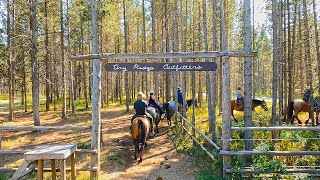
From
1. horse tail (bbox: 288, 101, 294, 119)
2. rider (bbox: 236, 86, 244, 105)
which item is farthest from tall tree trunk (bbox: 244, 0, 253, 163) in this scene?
horse tail (bbox: 288, 101, 294, 119)

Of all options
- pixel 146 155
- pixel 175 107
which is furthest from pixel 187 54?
pixel 175 107

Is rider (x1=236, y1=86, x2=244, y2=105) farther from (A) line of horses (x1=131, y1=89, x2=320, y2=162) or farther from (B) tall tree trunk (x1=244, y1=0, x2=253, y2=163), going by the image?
(B) tall tree trunk (x1=244, y1=0, x2=253, y2=163)

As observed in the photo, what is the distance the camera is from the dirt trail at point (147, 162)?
27.4 feet

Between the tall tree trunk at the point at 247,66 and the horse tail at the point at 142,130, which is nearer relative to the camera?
the tall tree trunk at the point at 247,66

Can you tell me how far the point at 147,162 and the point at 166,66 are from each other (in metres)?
3.78

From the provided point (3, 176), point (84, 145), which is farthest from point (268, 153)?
point (3, 176)

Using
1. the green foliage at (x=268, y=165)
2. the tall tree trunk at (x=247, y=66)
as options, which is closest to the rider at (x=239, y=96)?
the tall tree trunk at (x=247, y=66)

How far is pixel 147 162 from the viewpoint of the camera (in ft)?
31.4

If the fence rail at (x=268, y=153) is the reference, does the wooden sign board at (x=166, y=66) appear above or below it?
above

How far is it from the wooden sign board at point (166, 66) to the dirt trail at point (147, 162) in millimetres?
3187

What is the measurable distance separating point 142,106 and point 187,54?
359 centimetres

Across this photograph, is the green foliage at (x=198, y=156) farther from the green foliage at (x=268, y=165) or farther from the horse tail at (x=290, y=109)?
the horse tail at (x=290, y=109)

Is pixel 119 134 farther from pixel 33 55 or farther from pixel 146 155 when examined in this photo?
pixel 33 55

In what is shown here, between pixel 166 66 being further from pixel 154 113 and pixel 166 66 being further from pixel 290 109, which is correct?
pixel 290 109
